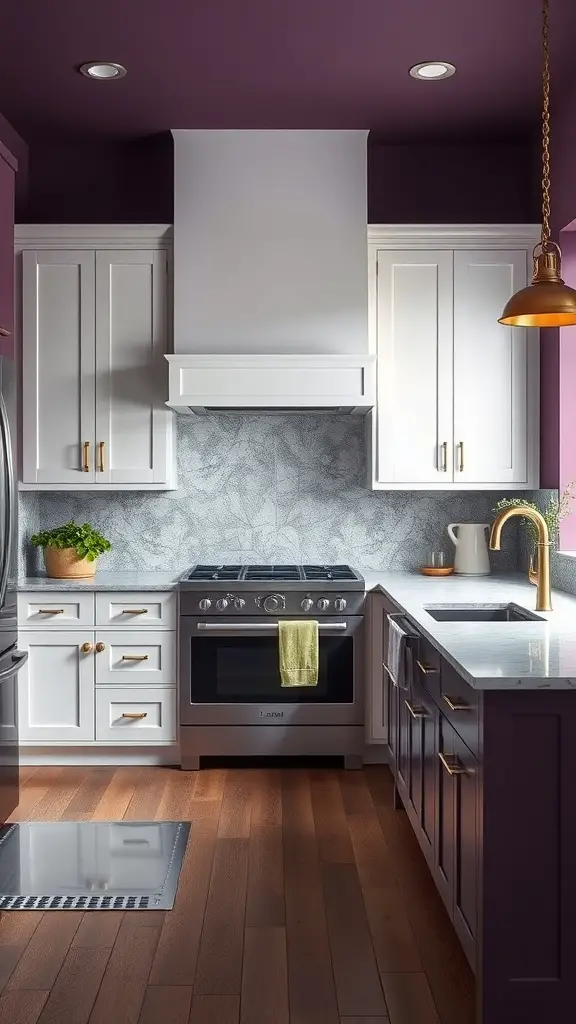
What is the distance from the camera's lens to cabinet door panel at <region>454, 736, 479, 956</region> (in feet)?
7.38

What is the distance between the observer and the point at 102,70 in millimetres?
3785

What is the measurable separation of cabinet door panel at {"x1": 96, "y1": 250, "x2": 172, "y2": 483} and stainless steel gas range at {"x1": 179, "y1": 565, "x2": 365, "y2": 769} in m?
0.70

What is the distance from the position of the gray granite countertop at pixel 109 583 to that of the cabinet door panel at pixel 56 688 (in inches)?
8.2

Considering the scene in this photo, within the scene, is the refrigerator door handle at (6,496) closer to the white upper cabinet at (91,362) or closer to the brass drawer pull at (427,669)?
the white upper cabinet at (91,362)

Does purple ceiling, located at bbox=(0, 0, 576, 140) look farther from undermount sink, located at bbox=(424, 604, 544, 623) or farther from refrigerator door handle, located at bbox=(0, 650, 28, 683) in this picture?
refrigerator door handle, located at bbox=(0, 650, 28, 683)

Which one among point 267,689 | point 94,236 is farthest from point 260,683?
point 94,236

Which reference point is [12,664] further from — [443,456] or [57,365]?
[443,456]

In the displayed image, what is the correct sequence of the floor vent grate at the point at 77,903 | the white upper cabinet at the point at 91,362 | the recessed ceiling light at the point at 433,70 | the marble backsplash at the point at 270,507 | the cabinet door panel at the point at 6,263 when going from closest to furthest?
the floor vent grate at the point at 77,903, the cabinet door panel at the point at 6,263, the recessed ceiling light at the point at 433,70, the white upper cabinet at the point at 91,362, the marble backsplash at the point at 270,507

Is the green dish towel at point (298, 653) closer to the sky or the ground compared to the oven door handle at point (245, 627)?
closer to the ground

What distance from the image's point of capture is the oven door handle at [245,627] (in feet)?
13.9

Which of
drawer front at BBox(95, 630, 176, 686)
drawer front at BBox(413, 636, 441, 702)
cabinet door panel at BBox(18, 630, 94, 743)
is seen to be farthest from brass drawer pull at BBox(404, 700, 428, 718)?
cabinet door panel at BBox(18, 630, 94, 743)

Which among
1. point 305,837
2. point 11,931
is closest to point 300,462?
point 305,837

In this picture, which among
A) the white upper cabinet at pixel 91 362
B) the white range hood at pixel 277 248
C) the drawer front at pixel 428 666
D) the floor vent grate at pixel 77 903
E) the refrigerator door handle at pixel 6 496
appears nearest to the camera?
the drawer front at pixel 428 666

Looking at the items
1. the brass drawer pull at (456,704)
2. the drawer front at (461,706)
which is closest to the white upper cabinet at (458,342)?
the drawer front at (461,706)
